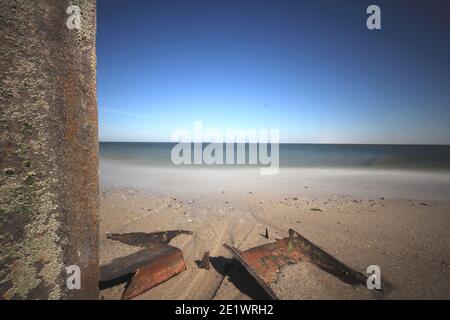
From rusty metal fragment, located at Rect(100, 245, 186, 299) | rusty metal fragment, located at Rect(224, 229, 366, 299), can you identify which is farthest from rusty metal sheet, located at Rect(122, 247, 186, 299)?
rusty metal fragment, located at Rect(224, 229, 366, 299)

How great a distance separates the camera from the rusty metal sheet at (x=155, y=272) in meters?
2.97

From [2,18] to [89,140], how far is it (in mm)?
828

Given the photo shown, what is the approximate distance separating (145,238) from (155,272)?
1688mm

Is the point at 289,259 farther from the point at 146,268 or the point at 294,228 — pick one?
the point at 146,268

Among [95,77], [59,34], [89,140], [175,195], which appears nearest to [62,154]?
[89,140]

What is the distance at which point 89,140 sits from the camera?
183cm

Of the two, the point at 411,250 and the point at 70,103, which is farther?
the point at 411,250

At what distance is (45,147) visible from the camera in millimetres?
1532

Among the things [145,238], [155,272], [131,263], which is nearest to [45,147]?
[131,263]

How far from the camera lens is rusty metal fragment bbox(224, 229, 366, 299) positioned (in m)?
3.48

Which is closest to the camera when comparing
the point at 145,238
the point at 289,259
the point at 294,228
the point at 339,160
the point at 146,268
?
the point at 146,268

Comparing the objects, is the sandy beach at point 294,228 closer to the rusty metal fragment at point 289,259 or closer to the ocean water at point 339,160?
the rusty metal fragment at point 289,259
